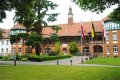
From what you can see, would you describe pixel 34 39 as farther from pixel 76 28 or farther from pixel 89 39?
pixel 76 28

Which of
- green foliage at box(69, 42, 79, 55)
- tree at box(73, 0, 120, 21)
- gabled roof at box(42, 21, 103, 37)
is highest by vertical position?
gabled roof at box(42, 21, 103, 37)

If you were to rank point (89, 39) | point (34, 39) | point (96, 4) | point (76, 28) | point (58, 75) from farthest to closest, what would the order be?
1. point (76, 28)
2. point (89, 39)
3. point (34, 39)
4. point (58, 75)
5. point (96, 4)

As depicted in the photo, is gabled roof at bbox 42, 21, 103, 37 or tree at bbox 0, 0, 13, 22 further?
gabled roof at bbox 42, 21, 103, 37

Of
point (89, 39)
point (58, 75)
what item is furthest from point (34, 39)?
point (58, 75)

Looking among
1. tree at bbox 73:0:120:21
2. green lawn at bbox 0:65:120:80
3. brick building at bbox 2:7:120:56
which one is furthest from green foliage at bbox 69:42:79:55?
tree at bbox 73:0:120:21

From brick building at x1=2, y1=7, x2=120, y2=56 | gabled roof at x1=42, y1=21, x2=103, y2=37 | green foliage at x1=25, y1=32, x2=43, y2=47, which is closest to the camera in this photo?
green foliage at x1=25, y1=32, x2=43, y2=47

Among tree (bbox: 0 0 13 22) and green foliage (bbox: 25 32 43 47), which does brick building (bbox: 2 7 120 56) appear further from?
tree (bbox: 0 0 13 22)

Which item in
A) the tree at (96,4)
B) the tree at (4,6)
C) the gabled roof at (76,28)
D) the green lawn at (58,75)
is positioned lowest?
the green lawn at (58,75)

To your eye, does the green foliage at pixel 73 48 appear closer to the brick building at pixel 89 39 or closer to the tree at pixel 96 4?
the brick building at pixel 89 39

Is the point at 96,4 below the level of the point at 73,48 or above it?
above

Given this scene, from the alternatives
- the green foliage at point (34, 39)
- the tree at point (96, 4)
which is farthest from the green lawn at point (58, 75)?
the green foliage at point (34, 39)

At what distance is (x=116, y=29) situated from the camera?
79812mm

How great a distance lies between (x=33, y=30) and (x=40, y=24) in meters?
2.01

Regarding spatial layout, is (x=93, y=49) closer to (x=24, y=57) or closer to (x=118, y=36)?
(x=118, y=36)
